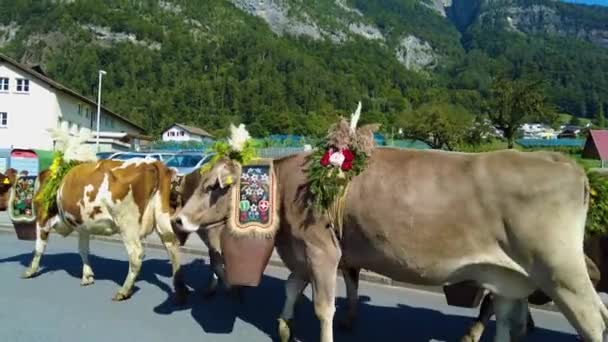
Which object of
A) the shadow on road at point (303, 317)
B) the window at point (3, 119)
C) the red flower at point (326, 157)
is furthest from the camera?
the window at point (3, 119)

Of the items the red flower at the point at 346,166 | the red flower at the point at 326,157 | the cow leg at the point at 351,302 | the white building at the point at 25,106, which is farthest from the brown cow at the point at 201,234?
the white building at the point at 25,106

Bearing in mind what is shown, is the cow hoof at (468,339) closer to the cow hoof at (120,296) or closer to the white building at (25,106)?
the cow hoof at (120,296)

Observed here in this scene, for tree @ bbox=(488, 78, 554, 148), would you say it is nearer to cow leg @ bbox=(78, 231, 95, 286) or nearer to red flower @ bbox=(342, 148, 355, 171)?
cow leg @ bbox=(78, 231, 95, 286)

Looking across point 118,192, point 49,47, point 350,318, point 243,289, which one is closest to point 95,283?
point 118,192

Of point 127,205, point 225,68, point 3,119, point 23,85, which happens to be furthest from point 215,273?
point 225,68

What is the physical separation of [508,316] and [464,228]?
1.23m

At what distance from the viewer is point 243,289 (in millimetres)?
7516

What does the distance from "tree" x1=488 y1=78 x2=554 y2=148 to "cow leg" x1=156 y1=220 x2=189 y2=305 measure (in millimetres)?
69407

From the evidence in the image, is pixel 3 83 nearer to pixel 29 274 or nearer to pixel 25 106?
pixel 25 106

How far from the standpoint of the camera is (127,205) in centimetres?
748

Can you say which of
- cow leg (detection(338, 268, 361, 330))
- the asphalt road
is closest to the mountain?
the asphalt road

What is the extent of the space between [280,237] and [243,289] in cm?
250

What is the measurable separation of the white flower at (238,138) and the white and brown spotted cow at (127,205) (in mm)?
2356

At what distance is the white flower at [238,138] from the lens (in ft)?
18.1
